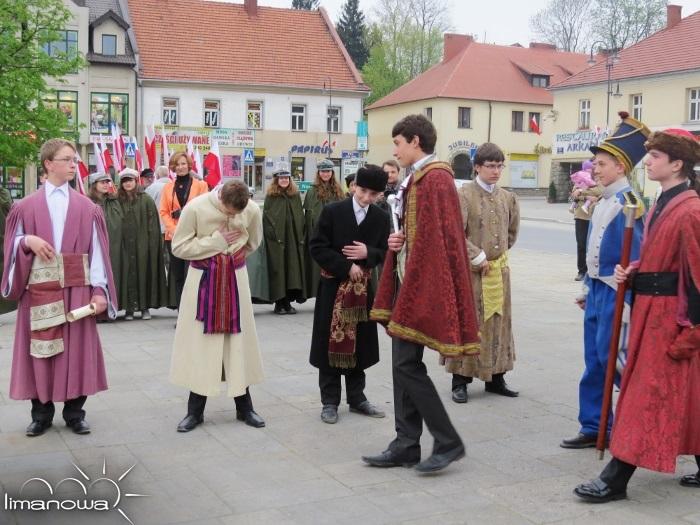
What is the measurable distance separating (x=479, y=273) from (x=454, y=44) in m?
59.1

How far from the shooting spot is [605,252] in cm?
555

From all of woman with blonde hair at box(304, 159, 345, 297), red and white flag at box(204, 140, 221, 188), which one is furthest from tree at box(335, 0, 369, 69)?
woman with blonde hair at box(304, 159, 345, 297)

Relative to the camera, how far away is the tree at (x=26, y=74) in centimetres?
3048

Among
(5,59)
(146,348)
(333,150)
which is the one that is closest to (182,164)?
(146,348)

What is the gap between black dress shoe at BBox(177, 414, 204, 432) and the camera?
617 centimetres

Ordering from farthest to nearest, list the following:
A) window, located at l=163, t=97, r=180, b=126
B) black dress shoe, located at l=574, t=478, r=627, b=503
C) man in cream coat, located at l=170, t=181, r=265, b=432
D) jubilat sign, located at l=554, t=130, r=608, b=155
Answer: jubilat sign, located at l=554, t=130, r=608, b=155 < window, located at l=163, t=97, r=180, b=126 < man in cream coat, located at l=170, t=181, r=265, b=432 < black dress shoe, located at l=574, t=478, r=627, b=503

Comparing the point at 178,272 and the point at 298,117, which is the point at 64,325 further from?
the point at 298,117

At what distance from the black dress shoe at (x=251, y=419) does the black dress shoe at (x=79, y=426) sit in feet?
3.28

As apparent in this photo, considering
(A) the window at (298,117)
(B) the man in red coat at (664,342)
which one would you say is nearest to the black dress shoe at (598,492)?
(B) the man in red coat at (664,342)

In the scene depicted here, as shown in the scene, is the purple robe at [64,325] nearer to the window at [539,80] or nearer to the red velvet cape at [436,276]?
the red velvet cape at [436,276]

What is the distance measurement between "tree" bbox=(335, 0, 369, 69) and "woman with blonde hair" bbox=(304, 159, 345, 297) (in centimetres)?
7413

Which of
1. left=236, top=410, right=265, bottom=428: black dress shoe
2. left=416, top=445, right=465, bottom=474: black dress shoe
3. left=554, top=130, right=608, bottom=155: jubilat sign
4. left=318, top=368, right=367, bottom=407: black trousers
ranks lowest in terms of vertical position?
left=236, top=410, right=265, bottom=428: black dress shoe

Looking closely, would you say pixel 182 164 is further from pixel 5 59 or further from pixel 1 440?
pixel 5 59

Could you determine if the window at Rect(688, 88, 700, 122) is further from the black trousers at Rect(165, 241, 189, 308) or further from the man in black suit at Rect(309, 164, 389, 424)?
the man in black suit at Rect(309, 164, 389, 424)
